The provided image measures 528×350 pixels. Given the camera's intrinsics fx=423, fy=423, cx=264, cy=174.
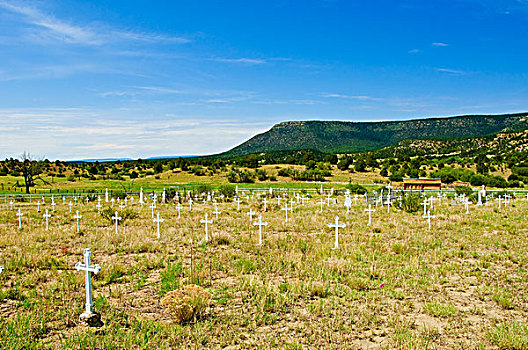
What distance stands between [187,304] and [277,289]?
2.49m

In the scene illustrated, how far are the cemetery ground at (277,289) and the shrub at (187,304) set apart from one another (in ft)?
0.39

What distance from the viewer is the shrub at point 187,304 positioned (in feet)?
25.6

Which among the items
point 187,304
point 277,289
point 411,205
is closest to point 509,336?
point 277,289

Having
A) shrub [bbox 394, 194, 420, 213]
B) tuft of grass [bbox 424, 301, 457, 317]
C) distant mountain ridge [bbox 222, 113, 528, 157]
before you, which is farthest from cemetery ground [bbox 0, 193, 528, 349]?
distant mountain ridge [bbox 222, 113, 528, 157]

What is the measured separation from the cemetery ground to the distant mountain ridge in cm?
13616

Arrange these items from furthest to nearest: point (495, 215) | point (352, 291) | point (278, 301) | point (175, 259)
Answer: point (495, 215), point (175, 259), point (352, 291), point (278, 301)

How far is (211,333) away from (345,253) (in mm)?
7369

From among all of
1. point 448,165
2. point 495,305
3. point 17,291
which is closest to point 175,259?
point 17,291

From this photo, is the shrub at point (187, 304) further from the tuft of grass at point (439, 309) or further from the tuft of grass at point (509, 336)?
the tuft of grass at point (509, 336)

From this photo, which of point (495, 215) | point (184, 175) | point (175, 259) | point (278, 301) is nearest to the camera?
point (278, 301)

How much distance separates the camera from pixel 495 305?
29.1ft

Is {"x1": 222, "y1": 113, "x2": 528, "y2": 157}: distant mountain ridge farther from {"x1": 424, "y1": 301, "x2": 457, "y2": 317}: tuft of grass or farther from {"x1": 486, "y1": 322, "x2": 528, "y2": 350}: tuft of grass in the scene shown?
{"x1": 486, "y1": 322, "x2": 528, "y2": 350}: tuft of grass

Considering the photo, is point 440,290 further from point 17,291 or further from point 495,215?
point 495,215

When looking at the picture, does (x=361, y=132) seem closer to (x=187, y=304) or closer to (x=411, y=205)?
(x=411, y=205)
